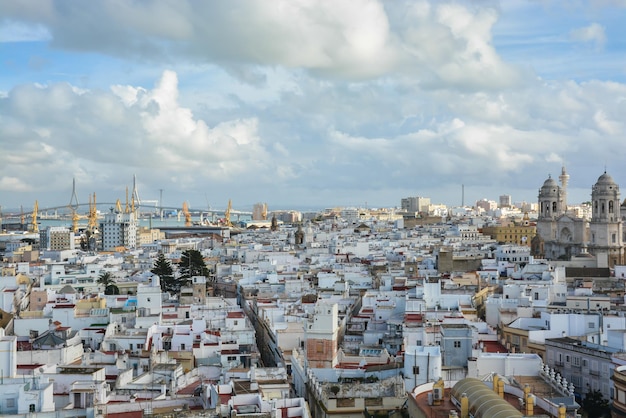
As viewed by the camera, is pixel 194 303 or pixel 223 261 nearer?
pixel 194 303

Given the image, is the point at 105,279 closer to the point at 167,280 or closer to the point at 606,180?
the point at 167,280

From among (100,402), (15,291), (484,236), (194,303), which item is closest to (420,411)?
(100,402)

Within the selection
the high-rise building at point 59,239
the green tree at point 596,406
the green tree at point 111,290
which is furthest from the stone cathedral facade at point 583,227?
the high-rise building at point 59,239

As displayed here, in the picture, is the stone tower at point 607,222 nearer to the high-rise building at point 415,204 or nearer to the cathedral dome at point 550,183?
the cathedral dome at point 550,183

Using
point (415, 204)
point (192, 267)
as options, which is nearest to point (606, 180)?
point (192, 267)

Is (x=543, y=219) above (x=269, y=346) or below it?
above

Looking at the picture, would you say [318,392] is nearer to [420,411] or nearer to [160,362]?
[420,411]

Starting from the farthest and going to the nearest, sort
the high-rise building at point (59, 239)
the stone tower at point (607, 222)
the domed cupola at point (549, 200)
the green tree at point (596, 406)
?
the high-rise building at point (59, 239), the domed cupola at point (549, 200), the stone tower at point (607, 222), the green tree at point (596, 406)

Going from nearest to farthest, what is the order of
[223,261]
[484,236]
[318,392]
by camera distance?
[318,392] → [223,261] → [484,236]
